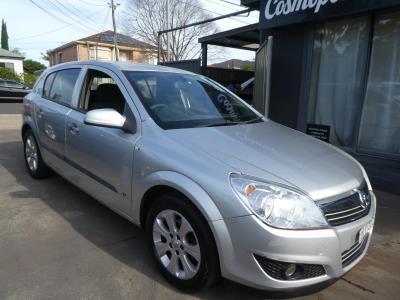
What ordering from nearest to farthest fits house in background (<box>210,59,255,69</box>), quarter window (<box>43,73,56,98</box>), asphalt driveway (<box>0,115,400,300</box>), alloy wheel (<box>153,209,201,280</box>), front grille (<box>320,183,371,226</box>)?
1. front grille (<box>320,183,371,226</box>)
2. alloy wheel (<box>153,209,201,280</box>)
3. asphalt driveway (<box>0,115,400,300</box>)
4. quarter window (<box>43,73,56,98</box>)
5. house in background (<box>210,59,255,69</box>)

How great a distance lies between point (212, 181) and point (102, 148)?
131cm

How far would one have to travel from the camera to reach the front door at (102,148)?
2.89 m

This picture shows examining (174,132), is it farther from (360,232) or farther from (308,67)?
(308,67)

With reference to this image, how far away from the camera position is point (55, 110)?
4031 mm

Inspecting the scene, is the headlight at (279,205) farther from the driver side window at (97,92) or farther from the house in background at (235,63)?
the house in background at (235,63)

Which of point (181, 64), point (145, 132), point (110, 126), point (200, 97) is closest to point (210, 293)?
point (145, 132)

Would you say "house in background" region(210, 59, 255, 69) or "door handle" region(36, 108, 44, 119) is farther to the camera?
"house in background" region(210, 59, 255, 69)

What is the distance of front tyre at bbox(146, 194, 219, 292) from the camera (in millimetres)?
2258

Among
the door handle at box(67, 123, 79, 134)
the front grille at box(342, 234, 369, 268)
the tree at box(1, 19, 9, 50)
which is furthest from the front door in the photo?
the tree at box(1, 19, 9, 50)

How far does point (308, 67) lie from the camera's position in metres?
6.21

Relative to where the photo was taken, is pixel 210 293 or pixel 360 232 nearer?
pixel 360 232

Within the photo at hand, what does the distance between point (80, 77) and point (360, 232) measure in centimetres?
309

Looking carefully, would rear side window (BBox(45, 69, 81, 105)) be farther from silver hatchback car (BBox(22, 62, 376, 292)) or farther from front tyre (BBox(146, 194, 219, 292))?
front tyre (BBox(146, 194, 219, 292))

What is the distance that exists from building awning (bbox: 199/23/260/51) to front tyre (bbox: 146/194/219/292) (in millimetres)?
7372
